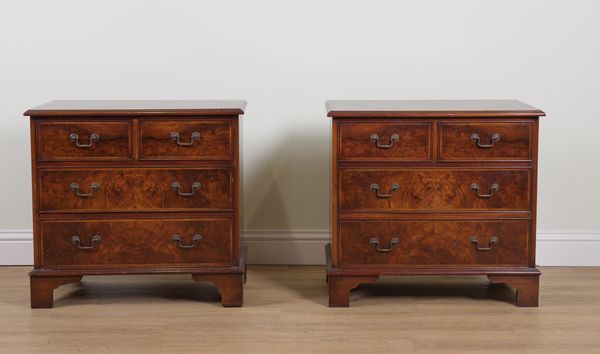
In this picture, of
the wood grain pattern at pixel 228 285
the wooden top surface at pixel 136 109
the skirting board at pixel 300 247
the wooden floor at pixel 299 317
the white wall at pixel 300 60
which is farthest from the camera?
the skirting board at pixel 300 247

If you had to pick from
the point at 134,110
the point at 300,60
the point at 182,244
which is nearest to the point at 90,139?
the point at 134,110

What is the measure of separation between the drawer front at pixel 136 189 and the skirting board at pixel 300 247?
0.76m

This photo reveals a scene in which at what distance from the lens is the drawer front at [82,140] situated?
3.92 metres

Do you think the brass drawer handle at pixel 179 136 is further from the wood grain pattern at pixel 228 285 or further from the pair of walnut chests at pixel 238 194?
the wood grain pattern at pixel 228 285

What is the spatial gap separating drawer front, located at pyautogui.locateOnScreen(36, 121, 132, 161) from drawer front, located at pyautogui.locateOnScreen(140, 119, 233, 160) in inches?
2.9

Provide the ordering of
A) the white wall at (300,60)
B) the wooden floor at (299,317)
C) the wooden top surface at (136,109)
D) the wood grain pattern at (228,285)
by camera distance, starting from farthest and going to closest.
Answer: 1. the white wall at (300,60)
2. the wood grain pattern at (228,285)
3. the wooden top surface at (136,109)
4. the wooden floor at (299,317)

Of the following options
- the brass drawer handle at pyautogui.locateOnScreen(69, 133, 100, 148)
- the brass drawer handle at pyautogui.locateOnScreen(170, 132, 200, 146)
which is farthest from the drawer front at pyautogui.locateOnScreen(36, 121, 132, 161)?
the brass drawer handle at pyautogui.locateOnScreen(170, 132, 200, 146)

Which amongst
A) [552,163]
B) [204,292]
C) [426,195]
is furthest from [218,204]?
[552,163]

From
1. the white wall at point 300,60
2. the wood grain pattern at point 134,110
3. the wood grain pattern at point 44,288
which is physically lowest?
the wood grain pattern at point 44,288

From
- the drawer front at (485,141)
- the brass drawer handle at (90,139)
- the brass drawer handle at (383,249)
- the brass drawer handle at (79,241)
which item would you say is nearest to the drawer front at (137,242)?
the brass drawer handle at (79,241)

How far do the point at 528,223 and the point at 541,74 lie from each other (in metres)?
0.94

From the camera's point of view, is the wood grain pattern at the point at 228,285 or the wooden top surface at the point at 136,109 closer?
the wooden top surface at the point at 136,109

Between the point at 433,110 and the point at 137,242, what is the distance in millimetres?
1204

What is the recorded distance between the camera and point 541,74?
183 inches
